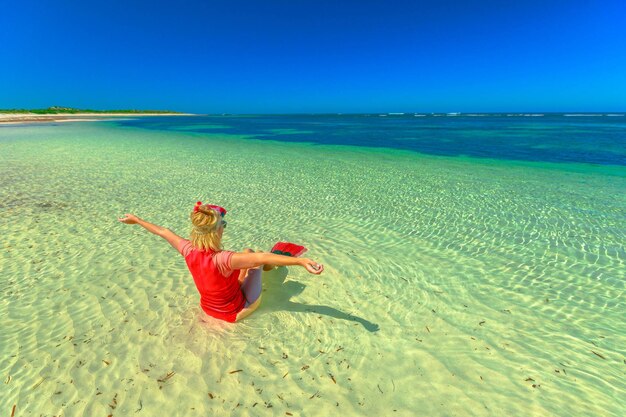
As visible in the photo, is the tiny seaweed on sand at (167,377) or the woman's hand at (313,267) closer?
the woman's hand at (313,267)

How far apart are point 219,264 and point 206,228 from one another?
1.47 ft

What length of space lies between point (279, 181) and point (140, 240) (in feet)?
22.9

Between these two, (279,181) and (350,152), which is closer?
(279,181)

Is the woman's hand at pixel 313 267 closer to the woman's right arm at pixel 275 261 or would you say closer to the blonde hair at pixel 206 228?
the woman's right arm at pixel 275 261

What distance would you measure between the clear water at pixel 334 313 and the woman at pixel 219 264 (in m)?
0.32

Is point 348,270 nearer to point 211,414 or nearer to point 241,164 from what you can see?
point 211,414

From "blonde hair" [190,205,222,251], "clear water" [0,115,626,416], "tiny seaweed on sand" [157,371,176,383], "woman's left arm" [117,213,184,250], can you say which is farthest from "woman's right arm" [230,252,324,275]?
"tiny seaweed on sand" [157,371,176,383]

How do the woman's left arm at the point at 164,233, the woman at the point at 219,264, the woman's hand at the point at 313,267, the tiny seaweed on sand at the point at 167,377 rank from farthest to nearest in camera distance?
the woman's left arm at the point at 164,233 → the tiny seaweed on sand at the point at 167,377 → the woman at the point at 219,264 → the woman's hand at the point at 313,267

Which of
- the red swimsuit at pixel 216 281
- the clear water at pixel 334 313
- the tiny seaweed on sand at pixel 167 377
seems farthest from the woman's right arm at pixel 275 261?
the tiny seaweed on sand at pixel 167 377

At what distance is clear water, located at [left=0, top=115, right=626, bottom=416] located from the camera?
3.36m

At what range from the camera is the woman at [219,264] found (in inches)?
129

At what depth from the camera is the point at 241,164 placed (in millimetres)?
17375

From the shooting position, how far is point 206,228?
3.44m

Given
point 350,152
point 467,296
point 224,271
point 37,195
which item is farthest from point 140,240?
point 350,152
